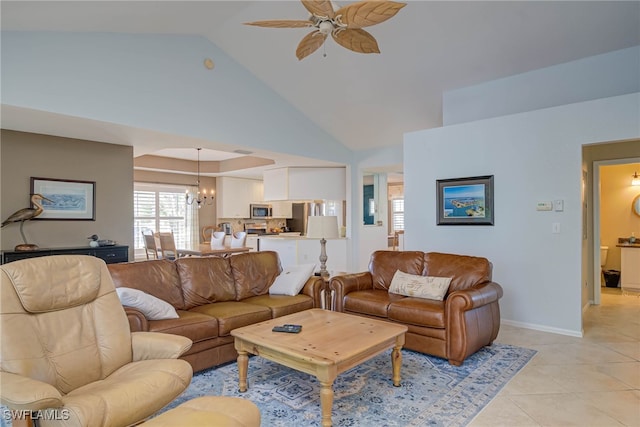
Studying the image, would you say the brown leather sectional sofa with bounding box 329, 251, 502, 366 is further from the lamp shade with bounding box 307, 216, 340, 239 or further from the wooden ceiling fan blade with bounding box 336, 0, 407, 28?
the wooden ceiling fan blade with bounding box 336, 0, 407, 28

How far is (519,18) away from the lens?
3.80 meters

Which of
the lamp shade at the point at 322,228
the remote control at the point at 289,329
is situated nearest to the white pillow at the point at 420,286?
the lamp shade at the point at 322,228

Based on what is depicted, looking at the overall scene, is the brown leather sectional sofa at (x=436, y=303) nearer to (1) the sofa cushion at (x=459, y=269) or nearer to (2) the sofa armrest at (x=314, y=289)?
(1) the sofa cushion at (x=459, y=269)

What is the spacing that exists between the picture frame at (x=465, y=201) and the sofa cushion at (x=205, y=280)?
288 cm

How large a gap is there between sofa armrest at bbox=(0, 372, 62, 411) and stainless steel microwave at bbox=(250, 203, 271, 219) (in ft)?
28.8

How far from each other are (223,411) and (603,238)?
7340mm

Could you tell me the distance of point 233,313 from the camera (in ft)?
10.6

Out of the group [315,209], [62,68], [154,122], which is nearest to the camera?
[62,68]

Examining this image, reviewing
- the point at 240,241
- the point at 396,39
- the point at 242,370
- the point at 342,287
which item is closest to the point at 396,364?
the point at 242,370

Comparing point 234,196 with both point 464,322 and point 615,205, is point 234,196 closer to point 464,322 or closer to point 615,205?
point 464,322

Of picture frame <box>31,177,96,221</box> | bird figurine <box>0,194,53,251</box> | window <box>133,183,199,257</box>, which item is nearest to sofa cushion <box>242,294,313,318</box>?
bird figurine <box>0,194,53,251</box>

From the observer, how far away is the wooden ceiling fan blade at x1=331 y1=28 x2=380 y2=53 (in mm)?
2844

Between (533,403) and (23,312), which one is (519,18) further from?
(23,312)

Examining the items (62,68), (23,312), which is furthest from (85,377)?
(62,68)
